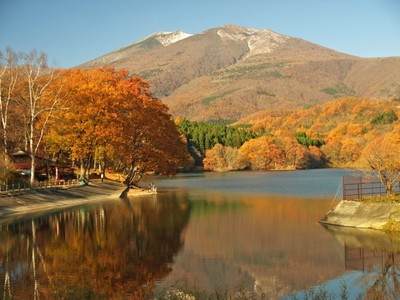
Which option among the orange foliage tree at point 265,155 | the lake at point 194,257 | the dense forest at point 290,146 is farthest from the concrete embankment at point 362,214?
the orange foliage tree at point 265,155

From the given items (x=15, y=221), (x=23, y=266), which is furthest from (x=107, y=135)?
(x=23, y=266)

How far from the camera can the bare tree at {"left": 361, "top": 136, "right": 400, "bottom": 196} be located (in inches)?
1314

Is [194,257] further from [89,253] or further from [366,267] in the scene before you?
[366,267]

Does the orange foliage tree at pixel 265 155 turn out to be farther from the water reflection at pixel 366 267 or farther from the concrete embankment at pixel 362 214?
the water reflection at pixel 366 267

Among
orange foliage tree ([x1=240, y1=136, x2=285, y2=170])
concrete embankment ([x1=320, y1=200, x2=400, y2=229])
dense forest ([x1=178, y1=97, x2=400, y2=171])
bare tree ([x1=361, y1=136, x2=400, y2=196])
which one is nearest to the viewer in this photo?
concrete embankment ([x1=320, y1=200, x2=400, y2=229])

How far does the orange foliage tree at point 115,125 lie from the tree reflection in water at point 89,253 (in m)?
19.3

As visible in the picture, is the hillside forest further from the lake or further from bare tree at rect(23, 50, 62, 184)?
the lake

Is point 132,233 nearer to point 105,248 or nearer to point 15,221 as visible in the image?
point 105,248

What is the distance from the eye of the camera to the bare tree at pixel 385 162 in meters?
33.4

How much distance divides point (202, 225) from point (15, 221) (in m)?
14.4

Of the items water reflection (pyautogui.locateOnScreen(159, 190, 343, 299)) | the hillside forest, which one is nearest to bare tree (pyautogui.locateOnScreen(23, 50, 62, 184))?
the hillside forest

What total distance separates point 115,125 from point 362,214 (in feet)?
126

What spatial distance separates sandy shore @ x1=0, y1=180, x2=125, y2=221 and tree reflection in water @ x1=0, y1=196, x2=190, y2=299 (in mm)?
3376

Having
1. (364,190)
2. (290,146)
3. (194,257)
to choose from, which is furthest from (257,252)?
(290,146)
